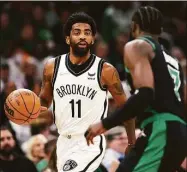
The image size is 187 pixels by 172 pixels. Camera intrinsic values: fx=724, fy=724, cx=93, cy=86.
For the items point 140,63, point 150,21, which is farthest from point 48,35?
point 140,63

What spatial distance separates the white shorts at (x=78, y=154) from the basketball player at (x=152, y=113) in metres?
1.42

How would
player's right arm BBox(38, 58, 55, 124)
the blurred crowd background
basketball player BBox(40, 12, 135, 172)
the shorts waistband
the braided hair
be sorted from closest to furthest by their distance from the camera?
the shorts waistband < the braided hair < basketball player BBox(40, 12, 135, 172) < player's right arm BBox(38, 58, 55, 124) < the blurred crowd background

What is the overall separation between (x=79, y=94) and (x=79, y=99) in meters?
0.06

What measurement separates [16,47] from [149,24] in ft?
32.2

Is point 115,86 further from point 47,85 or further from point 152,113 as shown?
point 152,113

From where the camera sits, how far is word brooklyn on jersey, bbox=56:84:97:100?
26.6 ft

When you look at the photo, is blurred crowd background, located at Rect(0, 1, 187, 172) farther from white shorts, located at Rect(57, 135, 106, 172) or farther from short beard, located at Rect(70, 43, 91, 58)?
white shorts, located at Rect(57, 135, 106, 172)

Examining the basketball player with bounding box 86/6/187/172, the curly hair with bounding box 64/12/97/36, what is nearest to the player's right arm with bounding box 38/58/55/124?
the curly hair with bounding box 64/12/97/36

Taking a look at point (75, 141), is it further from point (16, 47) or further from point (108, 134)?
point (16, 47)

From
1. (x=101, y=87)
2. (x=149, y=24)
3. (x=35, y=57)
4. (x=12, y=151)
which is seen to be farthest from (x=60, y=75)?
(x=35, y=57)

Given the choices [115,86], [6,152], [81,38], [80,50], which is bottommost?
[6,152]

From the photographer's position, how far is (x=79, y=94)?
809 cm

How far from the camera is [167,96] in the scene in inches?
258

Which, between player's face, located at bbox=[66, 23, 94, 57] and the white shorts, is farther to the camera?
player's face, located at bbox=[66, 23, 94, 57]
